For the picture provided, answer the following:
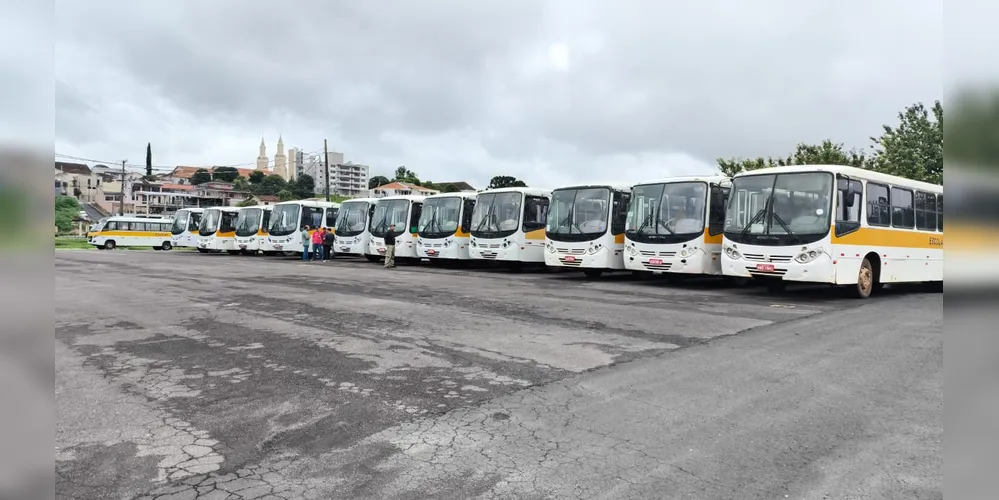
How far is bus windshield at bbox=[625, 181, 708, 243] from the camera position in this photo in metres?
15.5

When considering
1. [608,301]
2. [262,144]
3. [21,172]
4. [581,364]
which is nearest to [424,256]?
[608,301]

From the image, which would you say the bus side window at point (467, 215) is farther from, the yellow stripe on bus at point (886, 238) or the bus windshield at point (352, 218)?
the yellow stripe on bus at point (886, 238)

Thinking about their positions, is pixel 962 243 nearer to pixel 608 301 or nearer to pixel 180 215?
pixel 608 301

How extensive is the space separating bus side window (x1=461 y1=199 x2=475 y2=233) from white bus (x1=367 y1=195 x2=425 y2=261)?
2.86 metres

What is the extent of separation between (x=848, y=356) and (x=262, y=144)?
168635 millimetres

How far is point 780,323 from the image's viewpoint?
9570 mm

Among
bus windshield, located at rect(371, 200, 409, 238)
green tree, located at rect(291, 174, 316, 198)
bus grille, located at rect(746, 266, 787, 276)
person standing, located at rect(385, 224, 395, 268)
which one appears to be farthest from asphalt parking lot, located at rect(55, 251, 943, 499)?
green tree, located at rect(291, 174, 316, 198)

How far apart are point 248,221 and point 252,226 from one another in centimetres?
51

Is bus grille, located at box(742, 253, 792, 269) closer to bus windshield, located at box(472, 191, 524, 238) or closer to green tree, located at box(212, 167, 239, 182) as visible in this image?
bus windshield, located at box(472, 191, 524, 238)

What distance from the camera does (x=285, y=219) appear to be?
104 ft

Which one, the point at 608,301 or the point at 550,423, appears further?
the point at 608,301

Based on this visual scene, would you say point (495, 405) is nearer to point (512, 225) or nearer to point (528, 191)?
point (512, 225)

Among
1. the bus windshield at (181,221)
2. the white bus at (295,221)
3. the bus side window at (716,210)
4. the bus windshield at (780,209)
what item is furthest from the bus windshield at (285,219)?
the bus windshield at (780,209)

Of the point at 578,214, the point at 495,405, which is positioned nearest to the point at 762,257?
the point at 578,214
